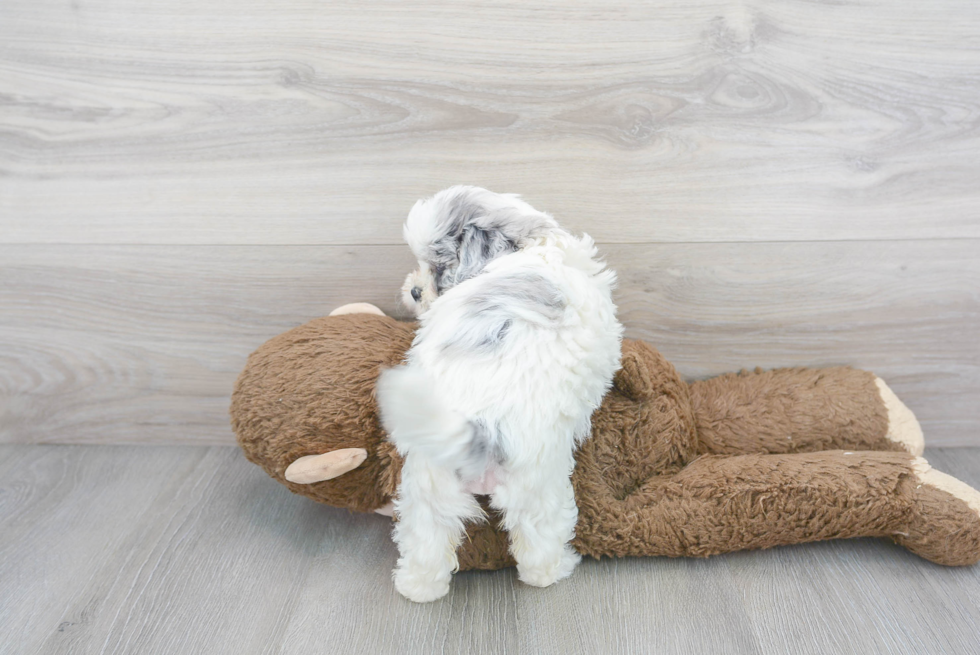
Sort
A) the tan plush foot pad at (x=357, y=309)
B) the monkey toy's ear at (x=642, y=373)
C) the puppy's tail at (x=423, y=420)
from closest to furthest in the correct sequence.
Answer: the puppy's tail at (x=423, y=420) → the monkey toy's ear at (x=642, y=373) → the tan plush foot pad at (x=357, y=309)

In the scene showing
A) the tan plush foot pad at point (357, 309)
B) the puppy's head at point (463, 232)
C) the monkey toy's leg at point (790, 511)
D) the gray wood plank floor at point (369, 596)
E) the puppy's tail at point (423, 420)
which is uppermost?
the puppy's head at point (463, 232)

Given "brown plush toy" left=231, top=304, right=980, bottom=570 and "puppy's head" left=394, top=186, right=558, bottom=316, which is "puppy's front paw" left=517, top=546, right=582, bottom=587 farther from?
"puppy's head" left=394, top=186, right=558, bottom=316

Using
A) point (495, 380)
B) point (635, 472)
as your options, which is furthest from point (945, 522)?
point (495, 380)

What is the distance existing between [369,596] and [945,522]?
0.78 m

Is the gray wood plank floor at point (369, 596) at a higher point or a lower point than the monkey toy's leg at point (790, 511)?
lower

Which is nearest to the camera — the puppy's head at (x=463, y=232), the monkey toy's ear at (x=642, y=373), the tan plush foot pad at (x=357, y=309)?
the puppy's head at (x=463, y=232)

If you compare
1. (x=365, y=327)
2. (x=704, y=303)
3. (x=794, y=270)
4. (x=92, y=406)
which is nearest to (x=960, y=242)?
(x=794, y=270)

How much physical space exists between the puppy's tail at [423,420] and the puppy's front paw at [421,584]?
23 cm

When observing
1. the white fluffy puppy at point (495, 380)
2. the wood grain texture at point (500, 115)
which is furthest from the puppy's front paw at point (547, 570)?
the wood grain texture at point (500, 115)

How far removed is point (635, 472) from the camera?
100 centimetres

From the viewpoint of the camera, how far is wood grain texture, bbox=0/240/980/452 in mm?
1131

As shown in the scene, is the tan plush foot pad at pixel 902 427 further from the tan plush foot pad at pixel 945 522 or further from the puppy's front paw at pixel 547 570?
the puppy's front paw at pixel 547 570

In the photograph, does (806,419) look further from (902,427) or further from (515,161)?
(515,161)

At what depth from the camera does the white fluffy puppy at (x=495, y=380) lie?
Result: 29.8 inches
